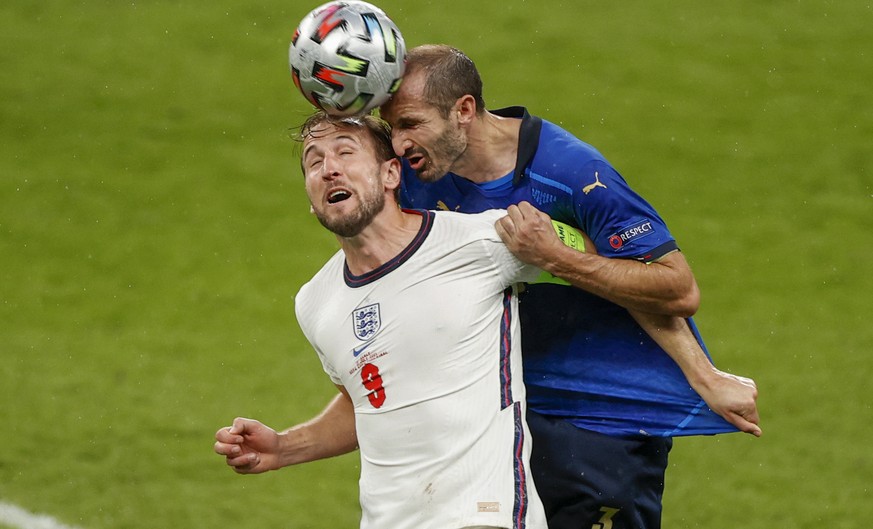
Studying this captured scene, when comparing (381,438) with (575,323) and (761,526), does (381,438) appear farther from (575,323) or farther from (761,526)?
(761,526)

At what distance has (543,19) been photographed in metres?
11.8

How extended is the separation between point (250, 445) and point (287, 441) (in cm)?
15

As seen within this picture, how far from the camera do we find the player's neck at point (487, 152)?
501 centimetres

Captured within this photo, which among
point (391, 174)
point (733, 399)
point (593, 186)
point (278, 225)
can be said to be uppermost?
point (391, 174)

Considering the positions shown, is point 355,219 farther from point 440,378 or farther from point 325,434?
point 325,434

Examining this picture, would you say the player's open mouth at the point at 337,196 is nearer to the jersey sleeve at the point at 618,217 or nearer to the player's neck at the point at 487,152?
the player's neck at the point at 487,152

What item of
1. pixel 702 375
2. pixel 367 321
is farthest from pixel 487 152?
pixel 702 375

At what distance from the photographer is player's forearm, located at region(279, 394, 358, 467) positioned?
5.14 meters

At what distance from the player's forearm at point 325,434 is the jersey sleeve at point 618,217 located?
1186mm

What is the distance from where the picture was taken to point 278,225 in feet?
32.9

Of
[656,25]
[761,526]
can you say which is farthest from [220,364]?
[656,25]

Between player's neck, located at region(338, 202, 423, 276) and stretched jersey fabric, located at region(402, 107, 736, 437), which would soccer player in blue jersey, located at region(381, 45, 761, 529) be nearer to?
stretched jersey fabric, located at region(402, 107, 736, 437)

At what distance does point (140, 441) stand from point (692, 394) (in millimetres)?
4036

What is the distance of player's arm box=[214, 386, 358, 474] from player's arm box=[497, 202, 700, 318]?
0.99m
